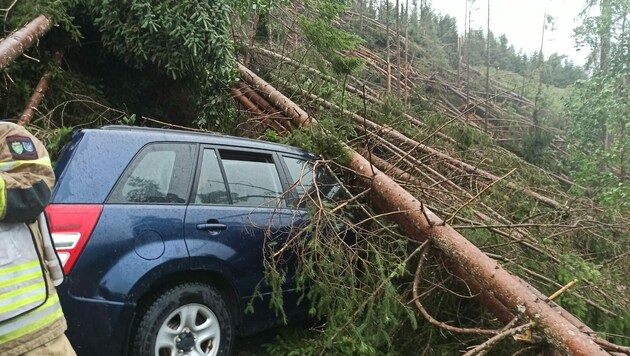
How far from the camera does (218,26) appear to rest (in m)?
5.99

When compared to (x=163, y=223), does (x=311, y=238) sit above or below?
below

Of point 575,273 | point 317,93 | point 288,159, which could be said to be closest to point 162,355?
point 288,159

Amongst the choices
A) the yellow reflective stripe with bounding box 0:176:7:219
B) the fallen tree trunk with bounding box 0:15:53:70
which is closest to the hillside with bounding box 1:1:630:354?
the fallen tree trunk with bounding box 0:15:53:70

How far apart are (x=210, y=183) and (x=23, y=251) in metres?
1.52

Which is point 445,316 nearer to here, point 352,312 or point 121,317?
point 352,312

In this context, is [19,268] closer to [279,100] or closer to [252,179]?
[252,179]

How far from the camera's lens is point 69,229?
8.07ft

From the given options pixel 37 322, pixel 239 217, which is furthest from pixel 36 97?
pixel 37 322

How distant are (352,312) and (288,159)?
133cm

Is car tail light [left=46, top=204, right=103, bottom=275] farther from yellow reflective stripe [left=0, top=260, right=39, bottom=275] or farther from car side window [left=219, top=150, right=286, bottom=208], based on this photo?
car side window [left=219, top=150, right=286, bottom=208]

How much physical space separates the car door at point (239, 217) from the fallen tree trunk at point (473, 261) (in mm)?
961

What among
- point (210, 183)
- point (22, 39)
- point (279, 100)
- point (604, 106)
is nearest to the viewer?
point (210, 183)

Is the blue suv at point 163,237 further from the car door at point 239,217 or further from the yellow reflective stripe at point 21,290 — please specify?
the yellow reflective stripe at point 21,290

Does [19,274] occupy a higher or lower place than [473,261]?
higher
